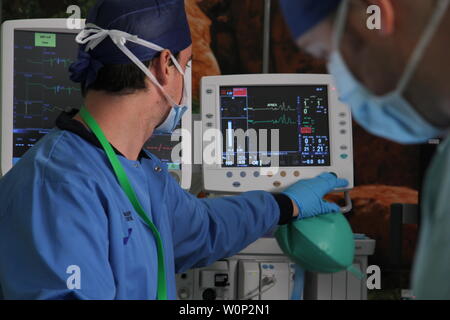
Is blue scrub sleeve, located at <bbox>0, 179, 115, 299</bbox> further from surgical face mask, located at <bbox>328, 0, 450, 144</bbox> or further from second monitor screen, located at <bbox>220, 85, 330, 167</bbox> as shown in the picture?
second monitor screen, located at <bbox>220, 85, 330, 167</bbox>

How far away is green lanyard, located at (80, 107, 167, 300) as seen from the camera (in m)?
1.55

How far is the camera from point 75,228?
1.34 metres

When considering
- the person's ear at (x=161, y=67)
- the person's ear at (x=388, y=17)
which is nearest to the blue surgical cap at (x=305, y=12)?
the person's ear at (x=388, y=17)

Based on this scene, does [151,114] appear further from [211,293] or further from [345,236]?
[211,293]

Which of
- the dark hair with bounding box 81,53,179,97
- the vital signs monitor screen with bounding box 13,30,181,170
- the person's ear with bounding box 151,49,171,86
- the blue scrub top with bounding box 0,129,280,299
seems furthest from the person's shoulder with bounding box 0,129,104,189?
the vital signs monitor screen with bounding box 13,30,181,170

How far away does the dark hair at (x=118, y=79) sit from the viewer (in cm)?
163

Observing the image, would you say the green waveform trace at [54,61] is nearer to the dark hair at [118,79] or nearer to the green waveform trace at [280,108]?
the green waveform trace at [280,108]

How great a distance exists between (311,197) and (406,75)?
1.19 metres

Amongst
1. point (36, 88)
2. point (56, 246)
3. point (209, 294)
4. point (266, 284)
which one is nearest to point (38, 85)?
point (36, 88)

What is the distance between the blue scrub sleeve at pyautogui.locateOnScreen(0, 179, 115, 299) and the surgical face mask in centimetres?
71

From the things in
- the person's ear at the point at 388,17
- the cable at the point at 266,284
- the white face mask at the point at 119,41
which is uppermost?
the white face mask at the point at 119,41

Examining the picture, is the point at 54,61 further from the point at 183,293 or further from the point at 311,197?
the point at 311,197

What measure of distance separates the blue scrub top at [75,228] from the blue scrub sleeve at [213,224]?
0.31ft
